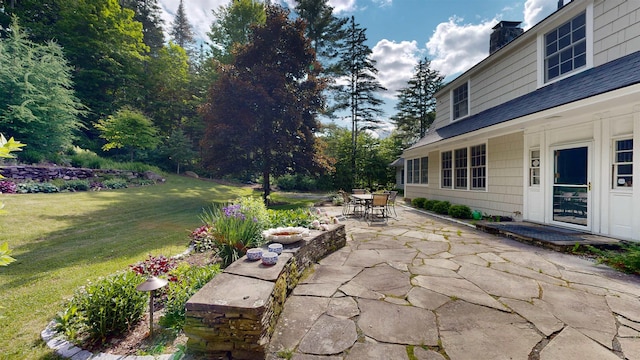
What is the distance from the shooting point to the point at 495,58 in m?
7.97

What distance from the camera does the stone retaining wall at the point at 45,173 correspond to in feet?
32.2

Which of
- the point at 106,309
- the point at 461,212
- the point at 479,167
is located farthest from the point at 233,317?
the point at 479,167

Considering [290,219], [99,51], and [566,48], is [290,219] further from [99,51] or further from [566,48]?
[99,51]

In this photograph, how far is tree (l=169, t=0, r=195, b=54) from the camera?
34531mm

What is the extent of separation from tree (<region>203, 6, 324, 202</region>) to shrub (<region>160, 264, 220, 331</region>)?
7.50m

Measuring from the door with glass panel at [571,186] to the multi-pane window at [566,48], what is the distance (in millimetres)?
2079

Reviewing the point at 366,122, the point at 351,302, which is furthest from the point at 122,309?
the point at 366,122

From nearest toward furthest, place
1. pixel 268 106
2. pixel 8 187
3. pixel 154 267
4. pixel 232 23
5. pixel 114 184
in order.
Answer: pixel 154 267
pixel 8 187
pixel 268 106
pixel 114 184
pixel 232 23

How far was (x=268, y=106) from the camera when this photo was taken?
33.5ft

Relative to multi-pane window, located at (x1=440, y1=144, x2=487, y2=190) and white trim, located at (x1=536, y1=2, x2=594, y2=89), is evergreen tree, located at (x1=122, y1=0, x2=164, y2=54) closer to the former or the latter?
multi-pane window, located at (x1=440, y1=144, x2=487, y2=190)

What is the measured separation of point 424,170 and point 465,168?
109 inches

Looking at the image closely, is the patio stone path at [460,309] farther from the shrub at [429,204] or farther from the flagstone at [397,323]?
the shrub at [429,204]

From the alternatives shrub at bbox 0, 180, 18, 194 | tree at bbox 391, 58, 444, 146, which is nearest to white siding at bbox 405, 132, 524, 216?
shrub at bbox 0, 180, 18, 194

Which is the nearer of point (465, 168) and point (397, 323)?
point (397, 323)
